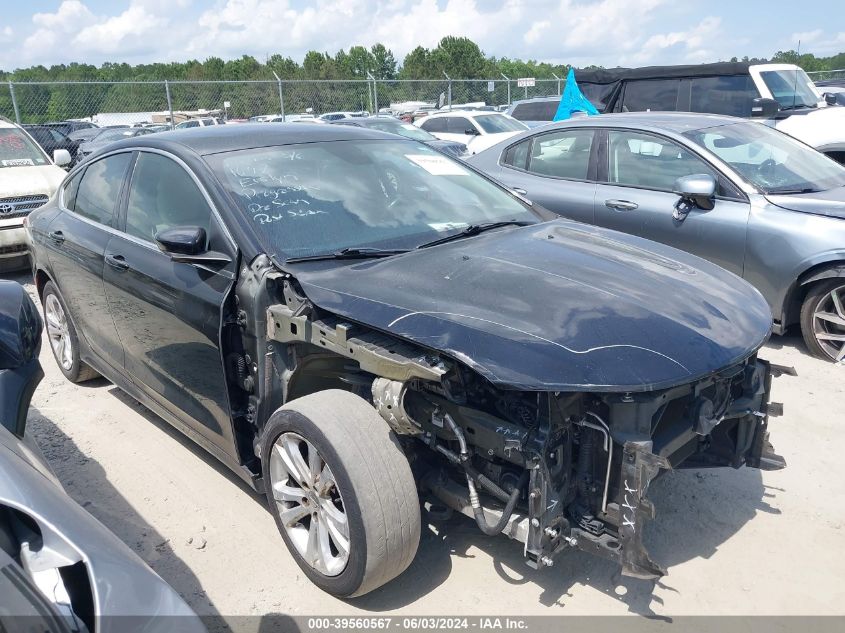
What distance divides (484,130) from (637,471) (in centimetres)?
1424

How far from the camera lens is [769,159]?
567cm

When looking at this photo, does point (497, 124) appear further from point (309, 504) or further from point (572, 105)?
point (309, 504)

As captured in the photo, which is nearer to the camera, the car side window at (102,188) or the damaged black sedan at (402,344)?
the damaged black sedan at (402,344)

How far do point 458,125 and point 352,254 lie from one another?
45.7ft

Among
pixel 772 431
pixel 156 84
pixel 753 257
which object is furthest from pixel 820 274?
pixel 156 84

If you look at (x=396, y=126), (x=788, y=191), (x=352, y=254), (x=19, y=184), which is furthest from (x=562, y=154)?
(x=396, y=126)

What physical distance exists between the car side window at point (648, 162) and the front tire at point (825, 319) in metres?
1.14

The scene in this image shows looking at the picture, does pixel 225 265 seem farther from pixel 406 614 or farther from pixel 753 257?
pixel 753 257

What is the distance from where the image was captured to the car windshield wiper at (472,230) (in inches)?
131

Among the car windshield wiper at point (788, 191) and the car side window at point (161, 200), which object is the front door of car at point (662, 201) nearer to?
the car windshield wiper at point (788, 191)

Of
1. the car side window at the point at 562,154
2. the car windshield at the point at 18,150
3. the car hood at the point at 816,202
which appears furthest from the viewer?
the car windshield at the point at 18,150

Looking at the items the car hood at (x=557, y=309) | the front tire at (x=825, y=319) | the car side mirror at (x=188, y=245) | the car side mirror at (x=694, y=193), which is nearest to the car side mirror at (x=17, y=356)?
the car side mirror at (x=188, y=245)

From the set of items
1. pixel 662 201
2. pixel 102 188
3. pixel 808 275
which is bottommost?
pixel 808 275

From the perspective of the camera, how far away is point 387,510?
2.59 metres
